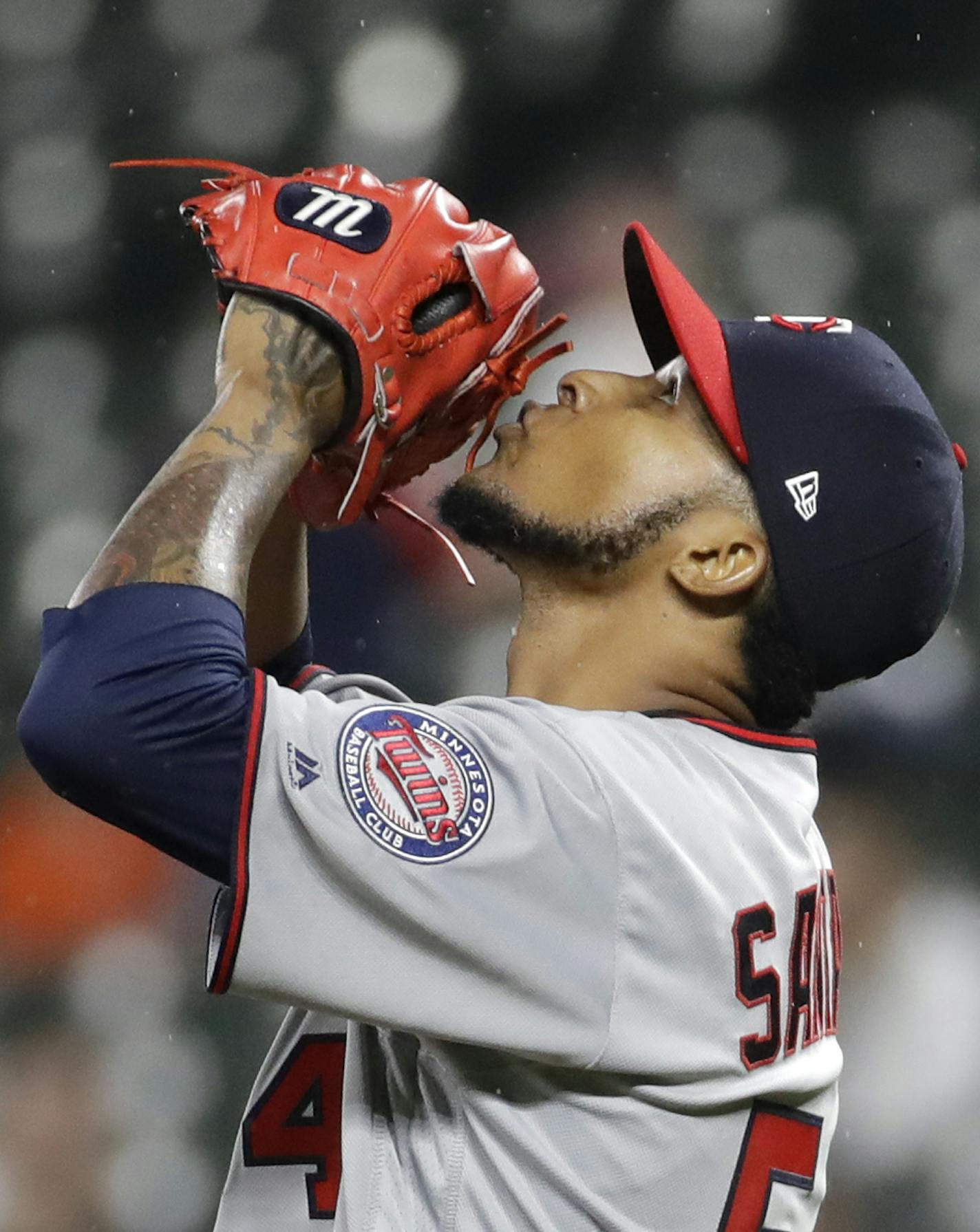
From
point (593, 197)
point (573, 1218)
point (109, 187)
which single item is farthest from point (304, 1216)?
point (109, 187)

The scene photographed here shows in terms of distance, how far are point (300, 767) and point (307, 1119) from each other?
0.35 meters

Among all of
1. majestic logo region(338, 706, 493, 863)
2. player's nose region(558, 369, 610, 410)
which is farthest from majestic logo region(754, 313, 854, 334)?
majestic logo region(338, 706, 493, 863)

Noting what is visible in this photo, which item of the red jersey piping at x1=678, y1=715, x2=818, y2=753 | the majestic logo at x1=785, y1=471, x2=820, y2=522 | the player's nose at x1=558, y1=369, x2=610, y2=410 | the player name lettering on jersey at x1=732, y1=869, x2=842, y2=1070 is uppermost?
the player's nose at x1=558, y1=369, x2=610, y2=410

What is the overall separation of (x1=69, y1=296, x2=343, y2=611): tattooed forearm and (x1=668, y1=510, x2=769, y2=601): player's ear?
25 centimetres

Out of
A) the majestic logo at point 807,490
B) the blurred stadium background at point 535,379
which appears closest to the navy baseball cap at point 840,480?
the majestic logo at point 807,490

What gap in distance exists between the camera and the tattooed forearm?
0.80 m

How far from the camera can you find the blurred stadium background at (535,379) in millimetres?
1805

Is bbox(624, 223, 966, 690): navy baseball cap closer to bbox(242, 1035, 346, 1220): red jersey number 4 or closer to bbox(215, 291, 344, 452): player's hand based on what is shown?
bbox(215, 291, 344, 452): player's hand

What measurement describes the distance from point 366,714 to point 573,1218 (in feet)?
0.99

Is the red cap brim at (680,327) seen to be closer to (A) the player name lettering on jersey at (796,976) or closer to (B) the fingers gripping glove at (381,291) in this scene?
(B) the fingers gripping glove at (381,291)

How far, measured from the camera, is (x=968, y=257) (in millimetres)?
1959

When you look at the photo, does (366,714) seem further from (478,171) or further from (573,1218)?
(478,171)

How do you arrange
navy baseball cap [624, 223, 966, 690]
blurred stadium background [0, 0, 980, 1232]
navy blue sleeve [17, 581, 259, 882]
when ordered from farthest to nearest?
1. blurred stadium background [0, 0, 980, 1232]
2. navy baseball cap [624, 223, 966, 690]
3. navy blue sleeve [17, 581, 259, 882]

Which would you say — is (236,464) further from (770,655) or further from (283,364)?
(770,655)
